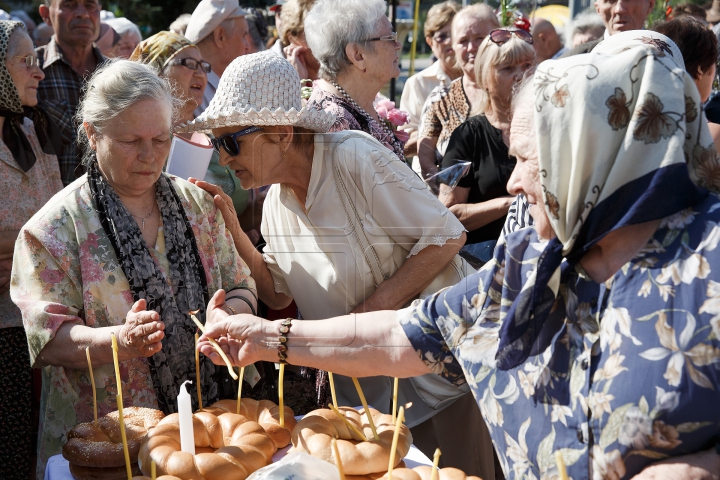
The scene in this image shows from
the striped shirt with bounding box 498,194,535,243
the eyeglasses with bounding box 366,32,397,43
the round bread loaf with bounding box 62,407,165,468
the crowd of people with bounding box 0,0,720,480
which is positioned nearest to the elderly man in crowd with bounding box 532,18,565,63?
the crowd of people with bounding box 0,0,720,480

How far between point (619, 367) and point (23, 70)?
8.86ft

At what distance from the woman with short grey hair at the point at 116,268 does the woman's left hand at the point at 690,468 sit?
1.29m

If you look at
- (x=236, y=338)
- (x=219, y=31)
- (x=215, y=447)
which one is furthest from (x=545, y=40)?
(x=215, y=447)

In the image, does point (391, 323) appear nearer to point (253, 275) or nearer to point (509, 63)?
point (253, 275)

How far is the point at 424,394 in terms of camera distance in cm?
227

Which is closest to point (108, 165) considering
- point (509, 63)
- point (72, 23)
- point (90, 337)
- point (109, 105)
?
point (109, 105)

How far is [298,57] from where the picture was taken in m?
4.03

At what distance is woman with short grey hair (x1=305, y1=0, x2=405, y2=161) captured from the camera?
2854mm

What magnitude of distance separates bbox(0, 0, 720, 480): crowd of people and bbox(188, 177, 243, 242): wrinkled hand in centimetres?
1

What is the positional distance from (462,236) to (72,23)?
3.08m

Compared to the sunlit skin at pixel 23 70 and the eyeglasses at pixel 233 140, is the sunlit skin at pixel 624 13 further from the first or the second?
the sunlit skin at pixel 23 70

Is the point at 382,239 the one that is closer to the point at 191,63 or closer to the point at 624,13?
the point at 191,63

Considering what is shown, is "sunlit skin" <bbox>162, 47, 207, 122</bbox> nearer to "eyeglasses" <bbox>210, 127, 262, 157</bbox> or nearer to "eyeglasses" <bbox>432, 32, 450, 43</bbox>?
"eyeglasses" <bbox>210, 127, 262, 157</bbox>

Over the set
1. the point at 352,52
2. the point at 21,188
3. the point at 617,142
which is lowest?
the point at 21,188
